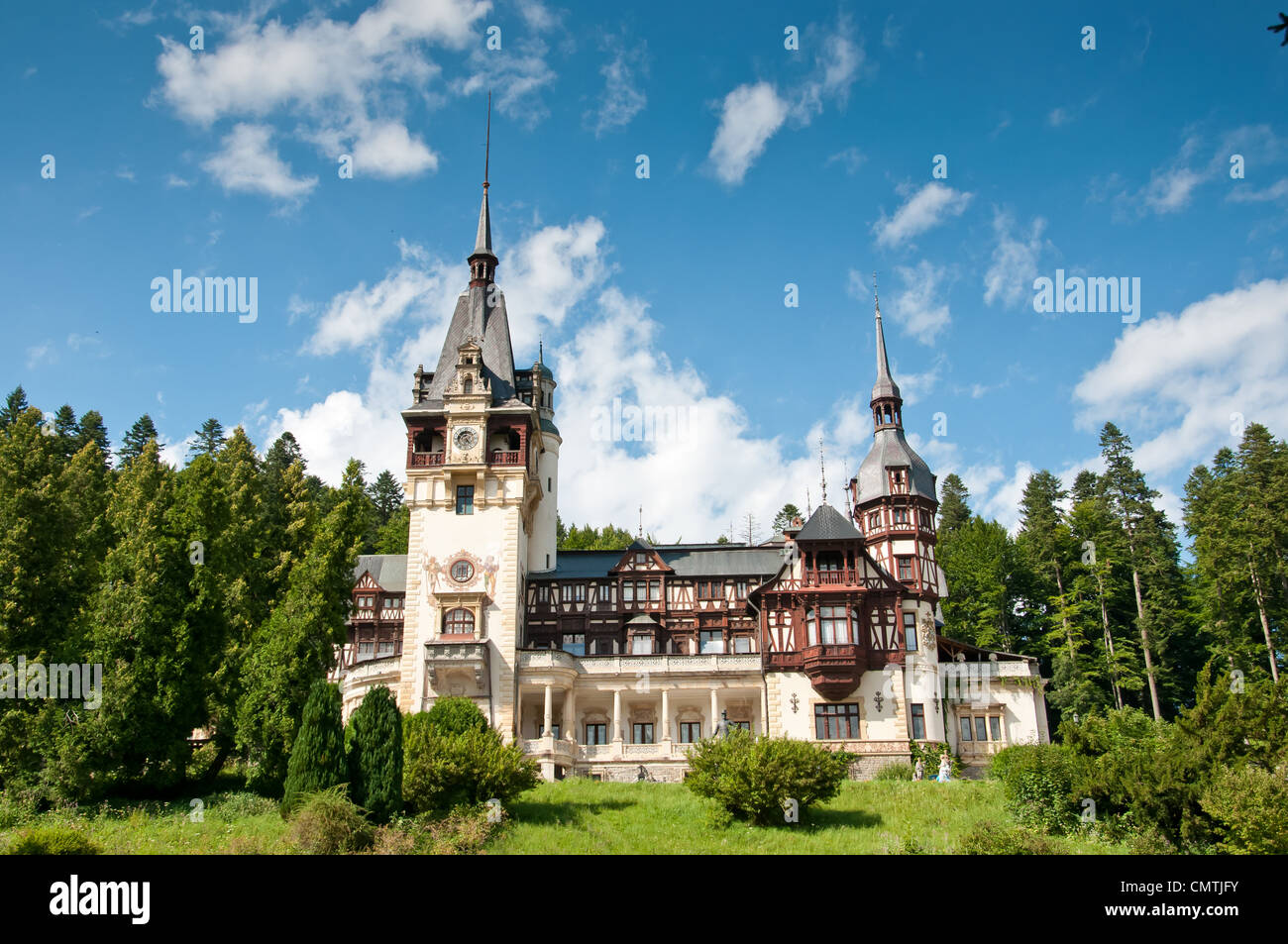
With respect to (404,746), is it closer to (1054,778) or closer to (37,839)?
(37,839)

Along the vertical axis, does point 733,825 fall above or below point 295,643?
below

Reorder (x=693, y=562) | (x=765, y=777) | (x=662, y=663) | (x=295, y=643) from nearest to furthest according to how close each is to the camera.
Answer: (x=765, y=777), (x=295, y=643), (x=662, y=663), (x=693, y=562)

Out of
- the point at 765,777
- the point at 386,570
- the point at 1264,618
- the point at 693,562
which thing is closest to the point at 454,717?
the point at 765,777

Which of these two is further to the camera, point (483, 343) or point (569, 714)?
point (483, 343)

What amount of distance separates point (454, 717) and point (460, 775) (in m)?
6.47

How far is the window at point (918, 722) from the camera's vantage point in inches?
1855

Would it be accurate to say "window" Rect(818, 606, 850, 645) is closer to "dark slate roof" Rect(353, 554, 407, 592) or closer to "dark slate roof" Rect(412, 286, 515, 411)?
"dark slate roof" Rect(412, 286, 515, 411)

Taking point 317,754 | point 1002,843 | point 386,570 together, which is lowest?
point 1002,843

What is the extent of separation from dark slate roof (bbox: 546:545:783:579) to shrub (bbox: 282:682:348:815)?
2454 cm

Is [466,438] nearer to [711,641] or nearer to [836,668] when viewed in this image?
[711,641]

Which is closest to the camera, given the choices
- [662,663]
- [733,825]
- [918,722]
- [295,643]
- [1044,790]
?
[1044,790]

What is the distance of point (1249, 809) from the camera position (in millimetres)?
24125

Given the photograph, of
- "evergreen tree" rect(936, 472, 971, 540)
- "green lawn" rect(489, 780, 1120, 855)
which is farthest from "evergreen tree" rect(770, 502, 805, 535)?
"green lawn" rect(489, 780, 1120, 855)

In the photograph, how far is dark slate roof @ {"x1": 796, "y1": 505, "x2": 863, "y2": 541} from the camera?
48.6 meters
